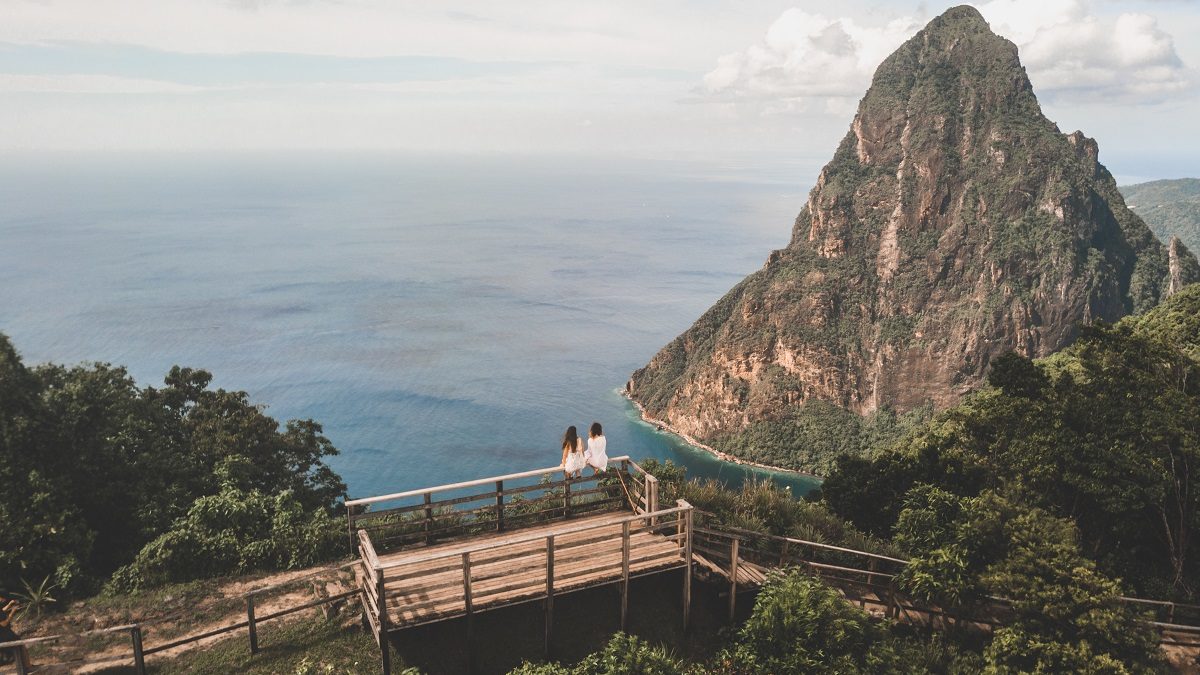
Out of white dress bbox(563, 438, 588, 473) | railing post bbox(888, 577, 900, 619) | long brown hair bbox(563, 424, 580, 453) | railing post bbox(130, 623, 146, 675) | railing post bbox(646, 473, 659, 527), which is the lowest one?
railing post bbox(888, 577, 900, 619)

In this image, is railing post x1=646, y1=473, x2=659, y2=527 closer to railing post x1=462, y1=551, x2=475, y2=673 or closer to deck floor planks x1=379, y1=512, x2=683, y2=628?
deck floor planks x1=379, y1=512, x2=683, y2=628

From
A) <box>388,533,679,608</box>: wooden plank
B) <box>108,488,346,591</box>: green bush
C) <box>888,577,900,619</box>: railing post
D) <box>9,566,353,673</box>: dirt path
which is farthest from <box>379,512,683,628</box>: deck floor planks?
<box>888,577,900,619</box>: railing post

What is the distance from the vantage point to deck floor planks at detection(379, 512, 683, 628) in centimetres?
881

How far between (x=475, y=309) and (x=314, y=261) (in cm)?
5711

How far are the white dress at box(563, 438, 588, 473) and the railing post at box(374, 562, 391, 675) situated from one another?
128 inches

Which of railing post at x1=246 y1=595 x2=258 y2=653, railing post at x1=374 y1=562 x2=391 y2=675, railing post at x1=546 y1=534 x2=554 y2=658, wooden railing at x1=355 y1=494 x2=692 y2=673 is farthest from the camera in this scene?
railing post at x1=246 y1=595 x2=258 y2=653

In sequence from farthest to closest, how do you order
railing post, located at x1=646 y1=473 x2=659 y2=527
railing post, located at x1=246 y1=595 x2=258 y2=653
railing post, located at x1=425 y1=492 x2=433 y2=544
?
railing post, located at x1=425 y1=492 x2=433 y2=544
railing post, located at x1=646 y1=473 x2=659 y2=527
railing post, located at x1=246 y1=595 x2=258 y2=653

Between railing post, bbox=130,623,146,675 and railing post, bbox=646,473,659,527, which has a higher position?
railing post, bbox=646,473,659,527

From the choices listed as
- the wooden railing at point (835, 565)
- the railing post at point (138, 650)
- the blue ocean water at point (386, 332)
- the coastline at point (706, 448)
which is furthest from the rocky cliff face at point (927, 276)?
the railing post at point (138, 650)

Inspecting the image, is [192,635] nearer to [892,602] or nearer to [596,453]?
[596,453]

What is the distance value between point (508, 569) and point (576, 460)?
2.19 metres

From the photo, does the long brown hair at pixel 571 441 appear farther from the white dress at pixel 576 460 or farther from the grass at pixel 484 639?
the grass at pixel 484 639

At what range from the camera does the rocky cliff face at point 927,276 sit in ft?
286

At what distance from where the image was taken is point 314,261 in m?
177
